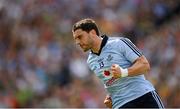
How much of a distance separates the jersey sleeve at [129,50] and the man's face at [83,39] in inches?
13.1

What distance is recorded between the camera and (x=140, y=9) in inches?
691

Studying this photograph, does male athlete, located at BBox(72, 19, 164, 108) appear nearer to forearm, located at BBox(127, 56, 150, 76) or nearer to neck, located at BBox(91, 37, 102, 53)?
neck, located at BBox(91, 37, 102, 53)

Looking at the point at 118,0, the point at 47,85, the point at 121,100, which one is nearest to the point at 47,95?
the point at 47,85

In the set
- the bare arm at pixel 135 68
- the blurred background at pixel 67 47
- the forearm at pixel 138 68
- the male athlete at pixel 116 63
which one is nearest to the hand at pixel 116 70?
the bare arm at pixel 135 68

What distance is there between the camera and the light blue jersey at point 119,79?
7609mm

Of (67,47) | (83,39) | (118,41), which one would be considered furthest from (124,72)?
(67,47)

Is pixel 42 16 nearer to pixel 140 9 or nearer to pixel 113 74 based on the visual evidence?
pixel 140 9

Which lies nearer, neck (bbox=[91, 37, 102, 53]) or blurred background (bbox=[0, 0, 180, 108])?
neck (bbox=[91, 37, 102, 53])

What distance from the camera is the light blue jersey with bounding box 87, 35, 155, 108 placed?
7.61 m

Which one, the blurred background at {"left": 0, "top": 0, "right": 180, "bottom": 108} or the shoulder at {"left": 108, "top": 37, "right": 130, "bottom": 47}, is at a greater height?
the shoulder at {"left": 108, "top": 37, "right": 130, "bottom": 47}

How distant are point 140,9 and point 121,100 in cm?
1001

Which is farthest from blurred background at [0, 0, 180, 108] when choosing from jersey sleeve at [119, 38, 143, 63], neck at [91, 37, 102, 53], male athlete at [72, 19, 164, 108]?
jersey sleeve at [119, 38, 143, 63]

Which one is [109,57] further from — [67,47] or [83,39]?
[67,47]

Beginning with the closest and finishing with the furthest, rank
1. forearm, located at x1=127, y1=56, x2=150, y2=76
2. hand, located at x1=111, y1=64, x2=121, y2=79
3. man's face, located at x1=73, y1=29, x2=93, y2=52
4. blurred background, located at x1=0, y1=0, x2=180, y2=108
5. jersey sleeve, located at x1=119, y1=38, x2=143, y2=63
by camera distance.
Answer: hand, located at x1=111, y1=64, x2=121, y2=79
forearm, located at x1=127, y1=56, x2=150, y2=76
jersey sleeve, located at x1=119, y1=38, x2=143, y2=63
man's face, located at x1=73, y1=29, x2=93, y2=52
blurred background, located at x1=0, y1=0, x2=180, y2=108
